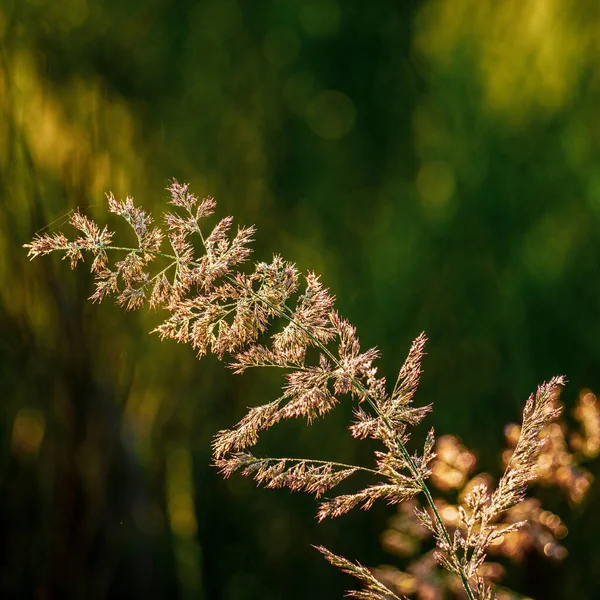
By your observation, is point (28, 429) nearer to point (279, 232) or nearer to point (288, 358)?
point (279, 232)

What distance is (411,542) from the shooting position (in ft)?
6.13

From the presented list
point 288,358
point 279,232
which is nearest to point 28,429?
point 279,232

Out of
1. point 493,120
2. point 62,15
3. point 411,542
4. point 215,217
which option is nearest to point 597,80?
point 493,120

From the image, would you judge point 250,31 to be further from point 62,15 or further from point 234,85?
point 62,15

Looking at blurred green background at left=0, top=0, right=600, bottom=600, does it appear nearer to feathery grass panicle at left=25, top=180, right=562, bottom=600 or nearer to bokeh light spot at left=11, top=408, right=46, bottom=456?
bokeh light spot at left=11, top=408, right=46, bottom=456

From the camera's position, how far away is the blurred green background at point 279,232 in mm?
2082

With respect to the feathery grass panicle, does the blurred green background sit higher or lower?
higher

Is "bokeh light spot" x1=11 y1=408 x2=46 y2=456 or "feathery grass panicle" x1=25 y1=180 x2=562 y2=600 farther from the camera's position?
"bokeh light spot" x1=11 y1=408 x2=46 y2=456

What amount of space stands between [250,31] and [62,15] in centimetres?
56

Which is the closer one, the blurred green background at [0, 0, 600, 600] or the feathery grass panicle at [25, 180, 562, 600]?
the feathery grass panicle at [25, 180, 562, 600]

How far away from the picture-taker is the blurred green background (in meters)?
2.08

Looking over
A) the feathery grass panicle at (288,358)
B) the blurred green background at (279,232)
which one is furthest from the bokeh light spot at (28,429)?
the feathery grass panicle at (288,358)

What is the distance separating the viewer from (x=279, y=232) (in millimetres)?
2234

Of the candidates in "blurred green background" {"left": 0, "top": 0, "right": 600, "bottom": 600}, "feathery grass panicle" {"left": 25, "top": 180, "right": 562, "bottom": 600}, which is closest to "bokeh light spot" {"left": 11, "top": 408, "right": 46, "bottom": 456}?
"blurred green background" {"left": 0, "top": 0, "right": 600, "bottom": 600}
